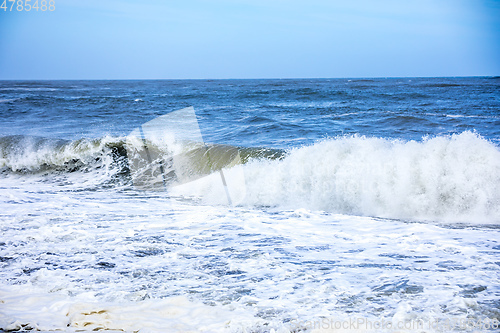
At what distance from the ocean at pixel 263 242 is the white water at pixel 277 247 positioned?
0.02 meters

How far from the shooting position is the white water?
2.99m

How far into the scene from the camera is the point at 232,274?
372 cm

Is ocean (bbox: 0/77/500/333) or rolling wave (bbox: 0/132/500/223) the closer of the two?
ocean (bbox: 0/77/500/333)

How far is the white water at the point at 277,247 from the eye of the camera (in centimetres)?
299

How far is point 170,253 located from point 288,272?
1286 mm

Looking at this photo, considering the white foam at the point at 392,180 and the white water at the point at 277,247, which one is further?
the white foam at the point at 392,180

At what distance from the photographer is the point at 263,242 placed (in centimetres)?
465

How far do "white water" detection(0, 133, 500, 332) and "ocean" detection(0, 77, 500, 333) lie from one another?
2 cm

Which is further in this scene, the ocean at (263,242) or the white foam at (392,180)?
the white foam at (392,180)

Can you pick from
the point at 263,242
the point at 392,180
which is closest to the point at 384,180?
the point at 392,180

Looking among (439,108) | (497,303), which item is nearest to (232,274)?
(497,303)

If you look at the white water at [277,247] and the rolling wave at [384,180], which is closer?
the white water at [277,247]

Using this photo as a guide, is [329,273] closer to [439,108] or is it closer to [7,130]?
[7,130]

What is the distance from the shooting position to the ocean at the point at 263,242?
9.69 ft
